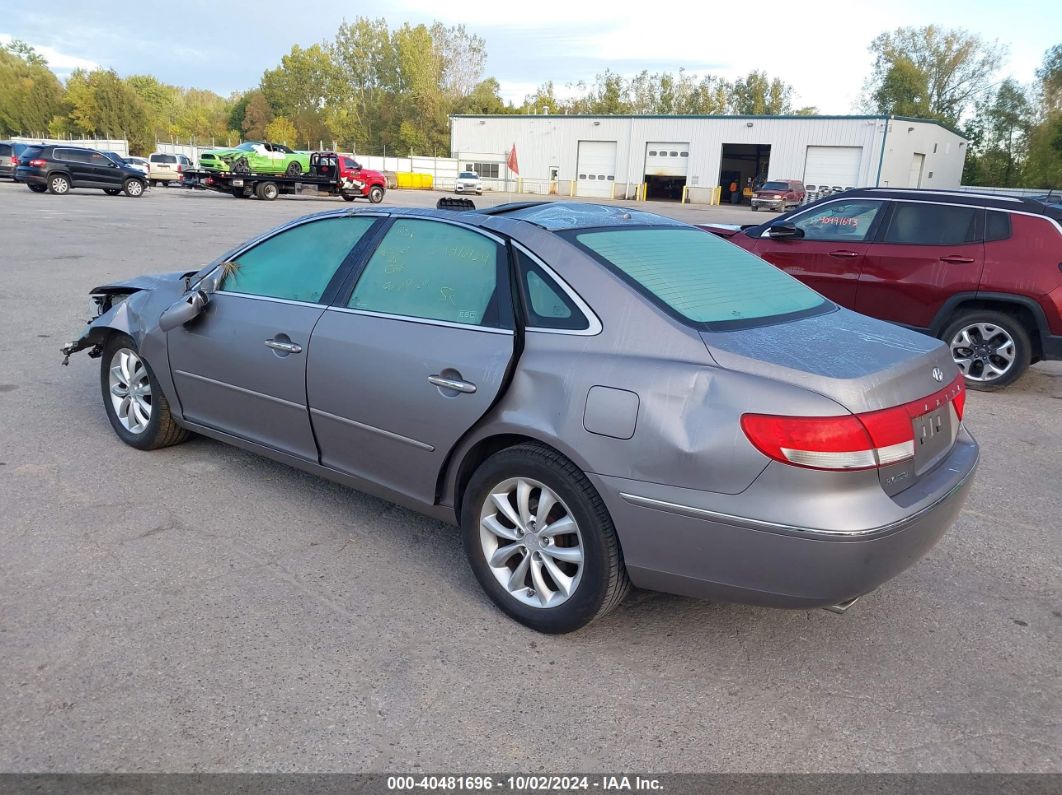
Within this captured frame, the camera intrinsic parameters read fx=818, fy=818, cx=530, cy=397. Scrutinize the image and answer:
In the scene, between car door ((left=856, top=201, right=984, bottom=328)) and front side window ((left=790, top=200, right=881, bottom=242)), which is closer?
car door ((left=856, top=201, right=984, bottom=328))

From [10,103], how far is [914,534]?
366 feet

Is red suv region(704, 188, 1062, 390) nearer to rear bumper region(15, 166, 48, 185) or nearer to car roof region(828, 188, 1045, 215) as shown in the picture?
car roof region(828, 188, 1045, 215)

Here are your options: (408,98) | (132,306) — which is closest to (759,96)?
(408,98)

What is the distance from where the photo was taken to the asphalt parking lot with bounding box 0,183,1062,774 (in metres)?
2.55

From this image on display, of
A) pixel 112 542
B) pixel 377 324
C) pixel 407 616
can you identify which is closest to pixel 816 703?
pixel 407 616

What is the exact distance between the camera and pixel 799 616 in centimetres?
340

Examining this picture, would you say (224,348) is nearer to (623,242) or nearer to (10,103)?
(623,242)

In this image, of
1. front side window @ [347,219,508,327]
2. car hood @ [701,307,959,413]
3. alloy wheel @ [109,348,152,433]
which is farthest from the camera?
alloy wheel @ [109,348,152,433]

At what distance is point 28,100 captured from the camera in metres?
89.1

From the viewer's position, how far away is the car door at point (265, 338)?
394 centimetres

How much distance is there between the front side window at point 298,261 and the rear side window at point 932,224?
5.63 m

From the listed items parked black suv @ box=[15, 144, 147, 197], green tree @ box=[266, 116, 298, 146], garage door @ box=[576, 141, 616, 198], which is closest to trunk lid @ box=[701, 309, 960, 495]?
parked black suv @ box=[15, 144, 147, 197]

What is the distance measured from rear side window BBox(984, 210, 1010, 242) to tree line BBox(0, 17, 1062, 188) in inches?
3043

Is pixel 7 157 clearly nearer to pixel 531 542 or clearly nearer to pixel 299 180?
pixel 299 180
